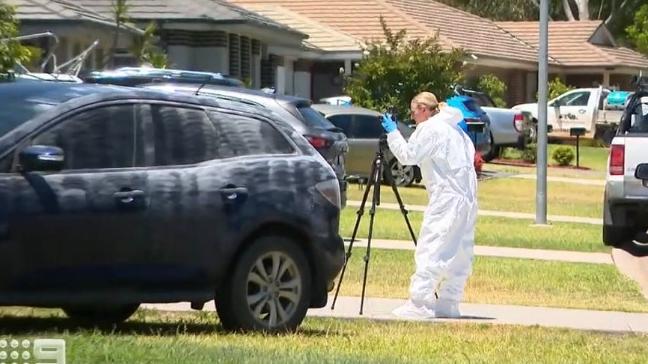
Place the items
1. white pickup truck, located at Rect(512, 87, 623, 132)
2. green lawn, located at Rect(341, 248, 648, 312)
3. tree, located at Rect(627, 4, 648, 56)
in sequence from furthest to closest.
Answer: tree, located at Rect(627, 4, 648, 56), white pickup truck, located at Rect(512, 87, 623, 132), green lawn, located at Rect(341, 248, 648, 312)

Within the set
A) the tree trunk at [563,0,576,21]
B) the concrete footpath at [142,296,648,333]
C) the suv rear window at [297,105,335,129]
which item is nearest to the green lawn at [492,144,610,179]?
the suv rear window at [297,105,335,129]

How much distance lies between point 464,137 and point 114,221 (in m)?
3.86

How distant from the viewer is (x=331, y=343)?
9.90m

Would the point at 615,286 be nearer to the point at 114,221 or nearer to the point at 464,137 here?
the point at 464,137

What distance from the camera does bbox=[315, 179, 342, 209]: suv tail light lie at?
34.9 feet

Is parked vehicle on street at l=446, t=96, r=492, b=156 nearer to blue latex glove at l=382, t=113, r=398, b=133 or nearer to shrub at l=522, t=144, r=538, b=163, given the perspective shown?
shrub at l=522, t=144, r=538, b=163

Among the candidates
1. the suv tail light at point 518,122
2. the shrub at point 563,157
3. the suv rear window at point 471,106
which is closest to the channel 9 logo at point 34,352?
the suv rear window at point 471,106

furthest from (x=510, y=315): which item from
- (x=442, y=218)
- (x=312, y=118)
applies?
(x=312, y=118)

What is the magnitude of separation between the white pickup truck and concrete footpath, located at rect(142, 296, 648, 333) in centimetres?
→ 3487

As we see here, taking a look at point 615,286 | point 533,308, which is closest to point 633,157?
point 615,286

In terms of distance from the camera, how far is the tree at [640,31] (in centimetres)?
6706

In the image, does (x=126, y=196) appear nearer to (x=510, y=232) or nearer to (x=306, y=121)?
(x=306, y=121)

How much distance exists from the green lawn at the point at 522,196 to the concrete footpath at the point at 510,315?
12033 mm

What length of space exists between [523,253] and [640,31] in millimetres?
53589
